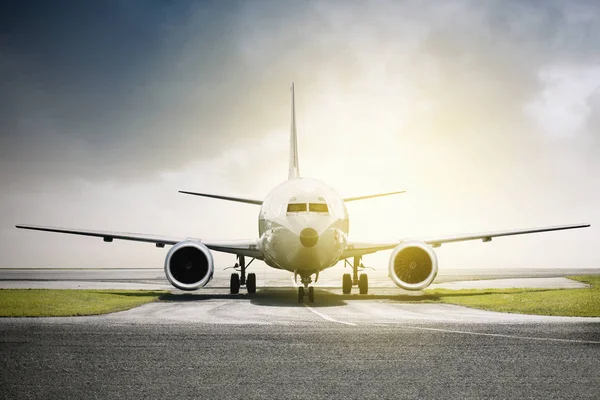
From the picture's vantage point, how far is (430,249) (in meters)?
20.9

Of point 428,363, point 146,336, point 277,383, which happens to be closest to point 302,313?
point 146,336

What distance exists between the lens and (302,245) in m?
17.5

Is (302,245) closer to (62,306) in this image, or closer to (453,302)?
(453,302)

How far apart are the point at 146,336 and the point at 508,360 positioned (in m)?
5.66

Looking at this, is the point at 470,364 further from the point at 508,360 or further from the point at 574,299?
the point at 574,299

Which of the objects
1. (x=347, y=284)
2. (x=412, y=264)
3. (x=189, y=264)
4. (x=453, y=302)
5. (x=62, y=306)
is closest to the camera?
(x=62, y=306)

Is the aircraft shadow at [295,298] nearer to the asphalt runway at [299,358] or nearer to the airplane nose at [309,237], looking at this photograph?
the airplane nose at [309,237]

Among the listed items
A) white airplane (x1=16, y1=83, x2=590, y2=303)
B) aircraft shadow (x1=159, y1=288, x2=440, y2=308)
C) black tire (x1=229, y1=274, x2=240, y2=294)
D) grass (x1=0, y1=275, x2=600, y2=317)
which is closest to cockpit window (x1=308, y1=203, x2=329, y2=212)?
white airplane (x1=16, y1=83, x2=590, y2=303)

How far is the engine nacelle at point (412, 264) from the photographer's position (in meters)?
20.6

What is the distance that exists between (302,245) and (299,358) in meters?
10.2

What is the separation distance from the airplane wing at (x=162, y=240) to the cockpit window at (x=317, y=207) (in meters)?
4.27

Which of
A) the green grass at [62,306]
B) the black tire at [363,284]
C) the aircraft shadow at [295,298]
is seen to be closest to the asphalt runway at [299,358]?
the green grass at [62,306]

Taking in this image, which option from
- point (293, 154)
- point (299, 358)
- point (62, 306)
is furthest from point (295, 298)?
point (299, 358)

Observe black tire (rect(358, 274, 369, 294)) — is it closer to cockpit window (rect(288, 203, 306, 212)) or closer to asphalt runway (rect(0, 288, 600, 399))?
cockpit window (rect(288, 203, 306, 212))
